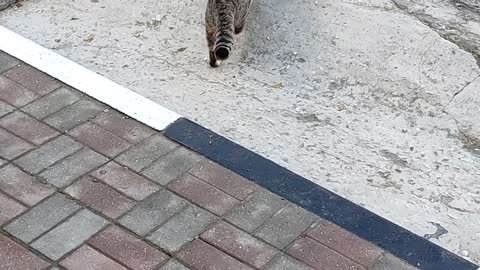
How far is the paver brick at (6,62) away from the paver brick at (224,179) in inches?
59.6

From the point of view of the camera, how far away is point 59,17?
5695 millimetres

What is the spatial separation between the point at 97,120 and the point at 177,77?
688 millimetres

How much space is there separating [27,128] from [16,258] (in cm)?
101

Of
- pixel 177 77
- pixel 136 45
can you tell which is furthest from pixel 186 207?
pixel 136 45

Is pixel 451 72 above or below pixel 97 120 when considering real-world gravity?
above

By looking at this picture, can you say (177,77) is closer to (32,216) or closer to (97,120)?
(97,120)

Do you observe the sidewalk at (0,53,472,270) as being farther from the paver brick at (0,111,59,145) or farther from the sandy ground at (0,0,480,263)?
the sandy ground at (0,0,480,263)

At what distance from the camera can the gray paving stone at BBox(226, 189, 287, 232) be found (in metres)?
4.05

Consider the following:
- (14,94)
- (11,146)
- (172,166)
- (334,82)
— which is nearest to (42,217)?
(11,146)

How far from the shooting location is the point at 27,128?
4.61 meters

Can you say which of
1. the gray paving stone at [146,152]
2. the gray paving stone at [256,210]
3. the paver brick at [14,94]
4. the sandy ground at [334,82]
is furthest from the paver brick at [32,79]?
the gray paving stone at [256,210]

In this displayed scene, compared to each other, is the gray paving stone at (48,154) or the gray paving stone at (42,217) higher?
the gray paving stone at (48,154)

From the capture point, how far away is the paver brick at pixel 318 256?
12.6ft

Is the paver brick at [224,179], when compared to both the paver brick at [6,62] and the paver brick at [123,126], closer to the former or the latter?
the paver brick at [123,126]
